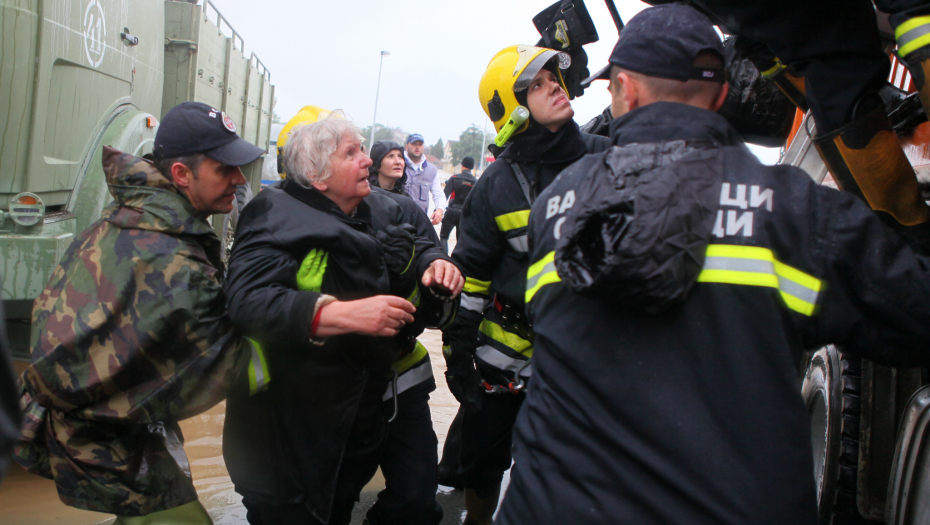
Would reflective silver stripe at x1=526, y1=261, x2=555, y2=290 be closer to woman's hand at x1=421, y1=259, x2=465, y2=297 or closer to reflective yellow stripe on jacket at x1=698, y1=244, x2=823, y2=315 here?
reflective yellow stripe on jacket at x1=698, y1=244, x2=823, y2=315

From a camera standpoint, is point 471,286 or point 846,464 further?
point 471,286

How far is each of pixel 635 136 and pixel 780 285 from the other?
42 cm

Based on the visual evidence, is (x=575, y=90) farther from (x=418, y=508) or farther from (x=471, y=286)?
(x=418, y=508)

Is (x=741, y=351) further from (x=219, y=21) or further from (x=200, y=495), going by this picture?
(x=219, y=21)

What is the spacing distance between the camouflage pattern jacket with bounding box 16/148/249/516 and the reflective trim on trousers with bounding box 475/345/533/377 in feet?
3.56

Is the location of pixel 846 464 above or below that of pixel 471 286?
below

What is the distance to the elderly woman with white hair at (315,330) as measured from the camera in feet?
7.22

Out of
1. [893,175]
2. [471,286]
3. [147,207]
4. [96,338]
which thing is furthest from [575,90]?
[96,338]

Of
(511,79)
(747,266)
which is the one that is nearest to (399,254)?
(511,79)

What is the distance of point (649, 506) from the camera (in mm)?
1316

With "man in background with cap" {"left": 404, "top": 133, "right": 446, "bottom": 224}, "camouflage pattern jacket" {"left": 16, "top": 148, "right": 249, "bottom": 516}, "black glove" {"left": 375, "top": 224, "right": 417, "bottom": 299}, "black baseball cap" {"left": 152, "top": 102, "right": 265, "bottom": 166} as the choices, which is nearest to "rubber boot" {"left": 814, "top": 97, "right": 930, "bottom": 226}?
"black glove" {"left": 375, "top": 224, "right": 417, "bottom": 299}

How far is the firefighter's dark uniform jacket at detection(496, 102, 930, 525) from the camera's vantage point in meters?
1.29

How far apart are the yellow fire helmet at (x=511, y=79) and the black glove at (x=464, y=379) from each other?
3.12 feet

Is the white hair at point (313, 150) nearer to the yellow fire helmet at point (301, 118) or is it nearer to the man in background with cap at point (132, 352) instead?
the man in background with cap at point (132, 352)
